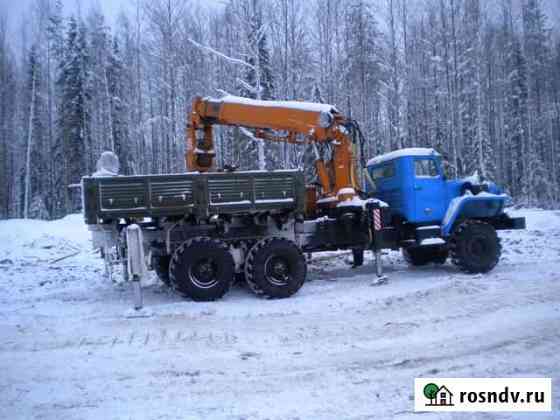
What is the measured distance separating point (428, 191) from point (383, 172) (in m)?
1.12

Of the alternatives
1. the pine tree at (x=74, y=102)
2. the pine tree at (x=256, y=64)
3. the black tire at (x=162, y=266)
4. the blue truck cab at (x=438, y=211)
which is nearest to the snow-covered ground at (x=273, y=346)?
the black tire at (x=162, y=266)

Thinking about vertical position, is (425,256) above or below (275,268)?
below

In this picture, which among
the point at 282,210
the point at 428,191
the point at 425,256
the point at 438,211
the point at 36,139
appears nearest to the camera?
the point at 282,210

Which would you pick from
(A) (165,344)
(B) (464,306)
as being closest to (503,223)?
(B) (464,306)

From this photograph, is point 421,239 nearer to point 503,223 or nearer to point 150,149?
point 503,223

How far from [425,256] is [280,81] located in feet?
46.0

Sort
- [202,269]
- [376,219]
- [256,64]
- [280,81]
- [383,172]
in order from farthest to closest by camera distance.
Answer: [280,81] → [256,64] → [383,172] → [376,219] → [202,269]

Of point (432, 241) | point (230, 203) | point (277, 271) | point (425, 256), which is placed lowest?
point (425, 256)

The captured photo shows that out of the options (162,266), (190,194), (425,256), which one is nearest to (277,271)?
(190,194)

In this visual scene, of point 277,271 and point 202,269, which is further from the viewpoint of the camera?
point 277,271

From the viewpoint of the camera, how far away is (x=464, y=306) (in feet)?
23.2

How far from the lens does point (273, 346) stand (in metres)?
5.64

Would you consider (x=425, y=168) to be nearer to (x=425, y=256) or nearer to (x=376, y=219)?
(x=376, y=219)

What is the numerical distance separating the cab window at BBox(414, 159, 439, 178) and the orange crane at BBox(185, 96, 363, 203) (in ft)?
4.39
